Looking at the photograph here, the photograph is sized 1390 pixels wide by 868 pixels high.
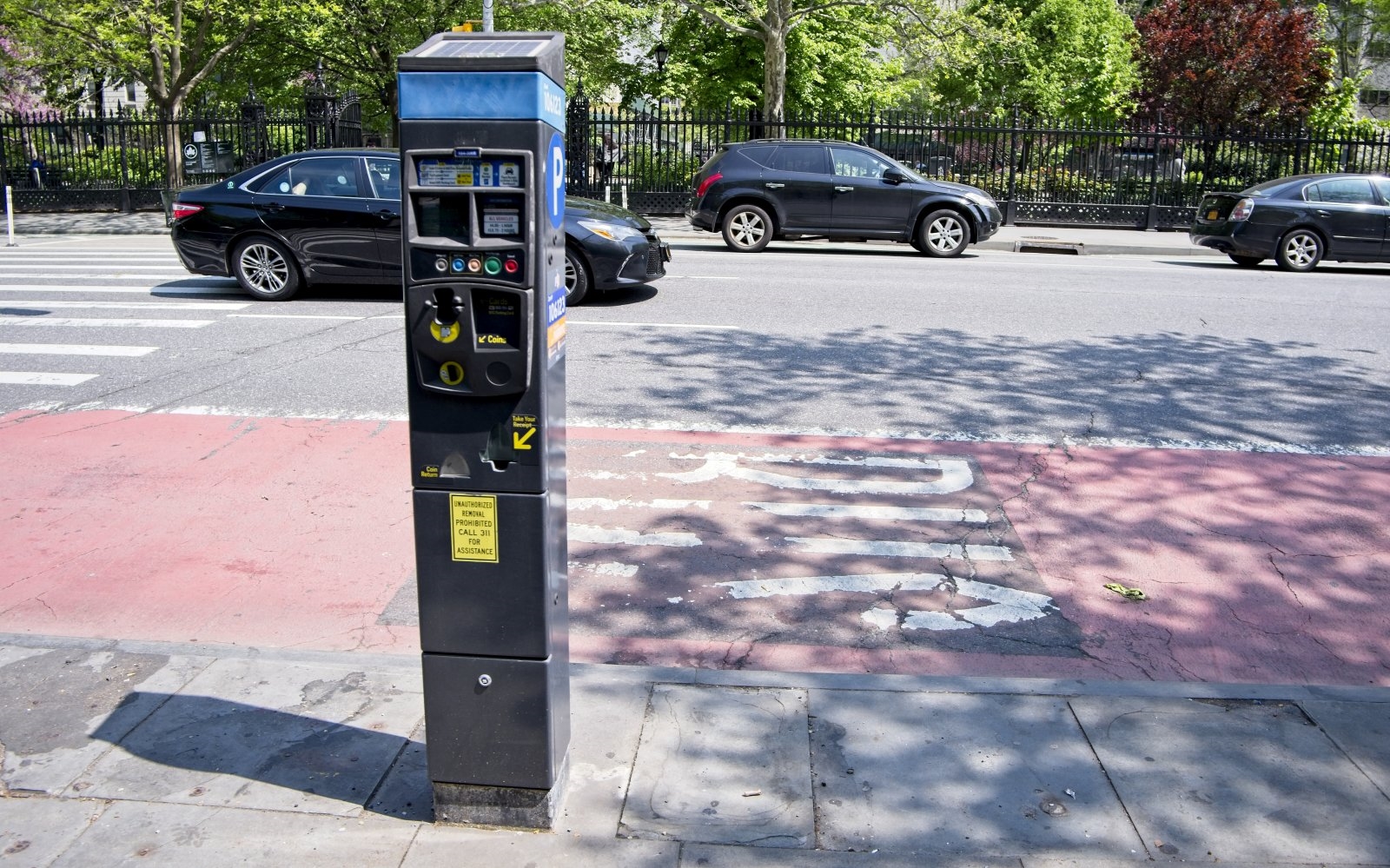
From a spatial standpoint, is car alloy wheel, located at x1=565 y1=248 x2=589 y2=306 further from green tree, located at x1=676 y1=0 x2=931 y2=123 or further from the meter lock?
green tree, located at x1=676 y1=0 x2=931 y2=123

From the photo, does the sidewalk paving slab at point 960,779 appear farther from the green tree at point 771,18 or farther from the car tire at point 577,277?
the green tree at point 771,18

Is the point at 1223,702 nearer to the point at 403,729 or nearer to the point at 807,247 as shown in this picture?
the point at 403,729

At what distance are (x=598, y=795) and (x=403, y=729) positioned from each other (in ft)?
2.74

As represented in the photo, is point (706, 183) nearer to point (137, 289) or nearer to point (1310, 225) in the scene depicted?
point (137, 289)

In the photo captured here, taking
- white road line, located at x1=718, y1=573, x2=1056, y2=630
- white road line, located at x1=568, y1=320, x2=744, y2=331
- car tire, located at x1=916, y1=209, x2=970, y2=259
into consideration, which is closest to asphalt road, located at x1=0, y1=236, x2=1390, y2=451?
white road line, located at x1=568, y1=320, x2=744, y2=331

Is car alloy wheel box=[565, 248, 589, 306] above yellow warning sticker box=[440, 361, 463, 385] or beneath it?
beneath

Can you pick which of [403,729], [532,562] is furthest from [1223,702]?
[403,729]

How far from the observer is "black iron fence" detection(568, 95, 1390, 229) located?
23.5 metres

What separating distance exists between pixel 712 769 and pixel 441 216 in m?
2.00

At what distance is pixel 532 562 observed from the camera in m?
3.35

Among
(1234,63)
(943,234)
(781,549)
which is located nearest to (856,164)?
(943,234)

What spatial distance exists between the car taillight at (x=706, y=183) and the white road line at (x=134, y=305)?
7.68 metres

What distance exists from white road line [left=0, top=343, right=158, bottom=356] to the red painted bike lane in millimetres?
2274

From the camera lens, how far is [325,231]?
12.2 metres
